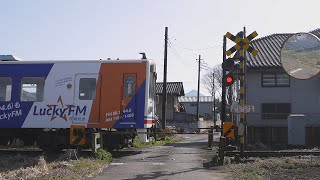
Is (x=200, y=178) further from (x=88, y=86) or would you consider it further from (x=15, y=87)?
(x=15, y=87)

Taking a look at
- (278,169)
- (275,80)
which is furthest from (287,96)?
(278,169)

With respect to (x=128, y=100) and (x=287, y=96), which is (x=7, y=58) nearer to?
(x=128, y=100)

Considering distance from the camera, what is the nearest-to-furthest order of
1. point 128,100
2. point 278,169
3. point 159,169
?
point 278,169
point 159,169
point 128,100

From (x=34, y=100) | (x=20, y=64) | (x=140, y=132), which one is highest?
(x=20, y=64)

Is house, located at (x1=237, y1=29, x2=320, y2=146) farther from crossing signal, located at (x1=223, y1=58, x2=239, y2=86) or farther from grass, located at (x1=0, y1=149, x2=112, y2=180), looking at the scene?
grass, located at (x1=0, y1=149, x2=112, y2=180)

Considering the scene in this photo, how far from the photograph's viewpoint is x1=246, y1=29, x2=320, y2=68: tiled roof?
980 inches

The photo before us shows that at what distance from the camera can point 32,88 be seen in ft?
53.0

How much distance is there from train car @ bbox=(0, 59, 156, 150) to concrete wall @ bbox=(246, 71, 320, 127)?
10.3 m

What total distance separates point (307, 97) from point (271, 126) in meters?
3.22

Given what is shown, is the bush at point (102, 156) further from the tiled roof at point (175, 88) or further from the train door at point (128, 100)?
the tiled roof at point (175, 88)

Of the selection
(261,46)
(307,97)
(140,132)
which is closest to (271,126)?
(307,97)

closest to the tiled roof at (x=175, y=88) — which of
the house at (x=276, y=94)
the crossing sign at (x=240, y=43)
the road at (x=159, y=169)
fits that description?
the house at (x=276, y=94)

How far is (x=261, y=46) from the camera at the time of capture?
27.8m

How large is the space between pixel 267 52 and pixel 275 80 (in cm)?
222
